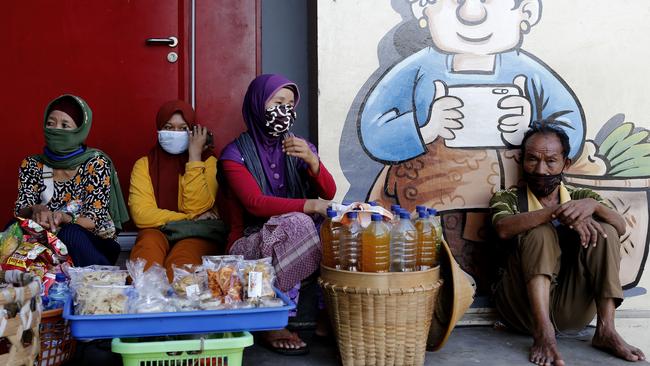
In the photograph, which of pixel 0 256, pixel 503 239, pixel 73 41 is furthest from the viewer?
pixel 73 41

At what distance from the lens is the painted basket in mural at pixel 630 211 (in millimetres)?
3814

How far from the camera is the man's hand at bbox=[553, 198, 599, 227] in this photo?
3.20 meters

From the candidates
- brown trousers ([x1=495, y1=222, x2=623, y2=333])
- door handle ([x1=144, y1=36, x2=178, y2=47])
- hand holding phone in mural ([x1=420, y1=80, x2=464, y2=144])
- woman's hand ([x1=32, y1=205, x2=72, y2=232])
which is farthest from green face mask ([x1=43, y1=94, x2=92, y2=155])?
brown trousers ([x1=495, y1=222, x2=623, y2=333])

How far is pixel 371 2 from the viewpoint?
373 cm

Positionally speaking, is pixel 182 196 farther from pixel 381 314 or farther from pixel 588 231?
pixel 588 231

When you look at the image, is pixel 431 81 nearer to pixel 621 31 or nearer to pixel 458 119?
pixel 458 119

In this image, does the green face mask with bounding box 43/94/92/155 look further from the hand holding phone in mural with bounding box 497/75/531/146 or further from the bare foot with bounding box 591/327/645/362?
the bare foot with bounding box 591/327/645/362

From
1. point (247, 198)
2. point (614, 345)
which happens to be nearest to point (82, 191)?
point (247, 198)

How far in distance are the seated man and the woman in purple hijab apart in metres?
1.01

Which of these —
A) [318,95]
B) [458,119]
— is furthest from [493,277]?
[318,95]

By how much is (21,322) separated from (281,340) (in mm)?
1193

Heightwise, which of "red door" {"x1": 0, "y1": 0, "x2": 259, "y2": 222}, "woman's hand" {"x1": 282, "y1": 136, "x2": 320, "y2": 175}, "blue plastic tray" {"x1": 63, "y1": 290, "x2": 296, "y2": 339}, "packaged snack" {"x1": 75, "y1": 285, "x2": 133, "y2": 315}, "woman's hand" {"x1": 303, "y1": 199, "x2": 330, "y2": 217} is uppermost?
"red door" {"x1": 0, "y1": 0, "x2": 259, "y2": 222}

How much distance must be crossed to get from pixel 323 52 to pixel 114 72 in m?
1.35

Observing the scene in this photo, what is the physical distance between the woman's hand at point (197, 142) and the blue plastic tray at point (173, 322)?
133cm
